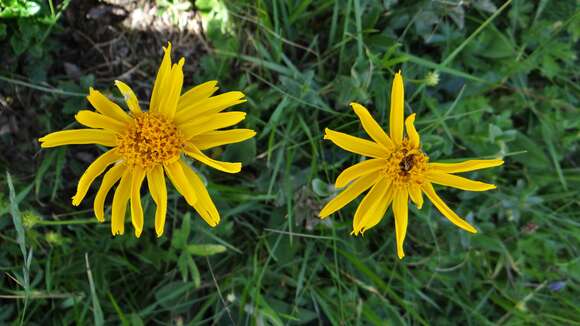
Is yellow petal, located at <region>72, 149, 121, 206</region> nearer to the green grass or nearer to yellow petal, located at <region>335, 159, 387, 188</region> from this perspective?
the green grass

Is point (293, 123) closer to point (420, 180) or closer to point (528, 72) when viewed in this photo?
point (420, 180)

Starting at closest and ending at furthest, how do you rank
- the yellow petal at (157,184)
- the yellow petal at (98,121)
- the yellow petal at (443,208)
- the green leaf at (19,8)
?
the yellow petal at (98,121) → the yellow petal at (157,184) → the yellow petal at (443,208) → the green leaf at (19,8)

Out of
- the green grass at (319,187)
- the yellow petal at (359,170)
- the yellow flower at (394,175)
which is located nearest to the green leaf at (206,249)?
the green grass at (319,187)

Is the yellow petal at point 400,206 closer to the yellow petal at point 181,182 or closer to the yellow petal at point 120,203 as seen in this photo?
the yellow petal at point 181,182

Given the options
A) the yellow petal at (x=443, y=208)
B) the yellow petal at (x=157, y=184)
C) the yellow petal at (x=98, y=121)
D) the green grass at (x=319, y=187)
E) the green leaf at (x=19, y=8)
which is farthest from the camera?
the green grass at (x=319, y=187)

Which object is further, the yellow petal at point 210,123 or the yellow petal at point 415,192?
the yellow petal at point 415,192

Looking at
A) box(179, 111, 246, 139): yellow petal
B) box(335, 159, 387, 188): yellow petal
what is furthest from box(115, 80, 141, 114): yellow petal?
box(335, 159, 387, 188): yellow petal

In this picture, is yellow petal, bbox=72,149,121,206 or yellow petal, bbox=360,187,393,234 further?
yellow petal, bbox=360,187,393,234
